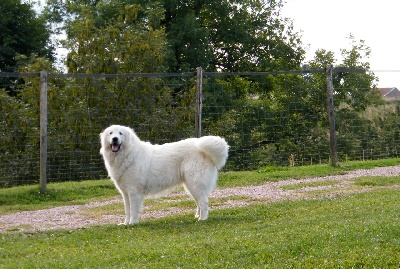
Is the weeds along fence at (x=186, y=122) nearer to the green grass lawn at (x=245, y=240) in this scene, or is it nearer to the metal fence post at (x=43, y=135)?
the metal fence post at (x=43, y=135)

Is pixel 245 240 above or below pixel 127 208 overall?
below

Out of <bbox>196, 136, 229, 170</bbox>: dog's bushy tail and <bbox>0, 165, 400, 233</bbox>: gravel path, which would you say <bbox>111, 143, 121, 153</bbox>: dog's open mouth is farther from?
<bbox>196, 136, 229, 170</bbox>: dog's bushy tail

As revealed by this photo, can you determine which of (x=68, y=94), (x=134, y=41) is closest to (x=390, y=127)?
(x=134, y=41)

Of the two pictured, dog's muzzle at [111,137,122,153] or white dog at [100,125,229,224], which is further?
dog's muzzle at [111,137,122,153]

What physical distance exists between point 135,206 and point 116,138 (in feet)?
3.47

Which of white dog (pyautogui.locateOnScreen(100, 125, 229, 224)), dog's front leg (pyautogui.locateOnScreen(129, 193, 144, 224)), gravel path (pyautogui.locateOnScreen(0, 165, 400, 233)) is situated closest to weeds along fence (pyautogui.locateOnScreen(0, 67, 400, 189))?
gravel path (pyautogui.locateOnScreen(0, 165, 400, 233))

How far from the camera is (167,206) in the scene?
429 inches

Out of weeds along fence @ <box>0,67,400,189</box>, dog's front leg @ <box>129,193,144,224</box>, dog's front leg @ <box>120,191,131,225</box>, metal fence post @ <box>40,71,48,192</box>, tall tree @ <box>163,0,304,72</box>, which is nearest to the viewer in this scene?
dog's front leg @ <box>129,193,144,224</box>

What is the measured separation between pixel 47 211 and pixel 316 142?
27.5 ft

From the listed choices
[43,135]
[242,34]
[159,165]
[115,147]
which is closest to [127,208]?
[159,165]

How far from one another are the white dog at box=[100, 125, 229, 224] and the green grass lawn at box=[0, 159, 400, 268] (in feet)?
1.47

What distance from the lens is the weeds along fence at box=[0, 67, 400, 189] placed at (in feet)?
47.6

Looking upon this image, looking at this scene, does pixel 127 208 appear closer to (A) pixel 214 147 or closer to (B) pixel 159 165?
(B) pixel 159 165

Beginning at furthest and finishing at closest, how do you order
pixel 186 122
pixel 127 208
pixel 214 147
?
pixel 186 122 → pixel 127 208 → pixel 214 147
